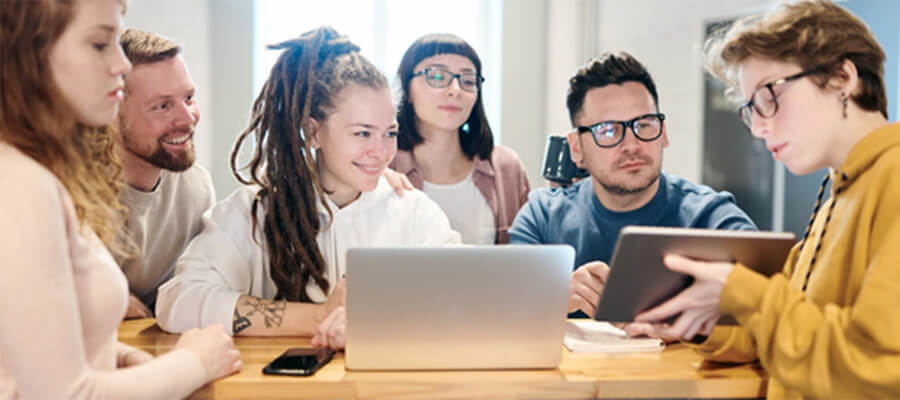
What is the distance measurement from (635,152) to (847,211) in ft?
2.87

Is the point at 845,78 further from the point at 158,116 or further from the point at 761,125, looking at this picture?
the point at 158,116

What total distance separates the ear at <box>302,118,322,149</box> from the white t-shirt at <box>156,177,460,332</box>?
6.4 inches

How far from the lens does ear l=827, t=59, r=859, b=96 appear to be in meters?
1.17

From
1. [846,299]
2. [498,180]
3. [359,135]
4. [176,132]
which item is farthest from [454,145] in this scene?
[846,299]

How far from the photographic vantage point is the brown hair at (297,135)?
1.75 metres

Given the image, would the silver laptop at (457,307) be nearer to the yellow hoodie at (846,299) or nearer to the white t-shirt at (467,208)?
the yellow hoodie at (846,299)

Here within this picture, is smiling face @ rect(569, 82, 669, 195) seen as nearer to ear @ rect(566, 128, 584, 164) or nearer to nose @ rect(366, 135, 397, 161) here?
ear @ rect(566, 128, 584, 164)

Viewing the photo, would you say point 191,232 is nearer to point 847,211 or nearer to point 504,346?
point 504,346

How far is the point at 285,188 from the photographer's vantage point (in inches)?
70.7

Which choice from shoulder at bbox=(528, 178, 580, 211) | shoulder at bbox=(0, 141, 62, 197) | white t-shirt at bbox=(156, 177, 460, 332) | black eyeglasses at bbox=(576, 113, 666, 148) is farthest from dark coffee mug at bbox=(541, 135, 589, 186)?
shoulder at bbox=(0, 141, 62, 197)

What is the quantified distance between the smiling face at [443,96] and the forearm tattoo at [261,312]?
1.15 m

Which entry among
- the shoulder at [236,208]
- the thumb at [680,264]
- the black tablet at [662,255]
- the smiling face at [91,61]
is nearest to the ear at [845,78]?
the black tablet at [662,255]

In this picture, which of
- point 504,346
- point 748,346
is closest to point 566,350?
point 504,346

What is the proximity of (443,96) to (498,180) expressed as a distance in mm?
415
